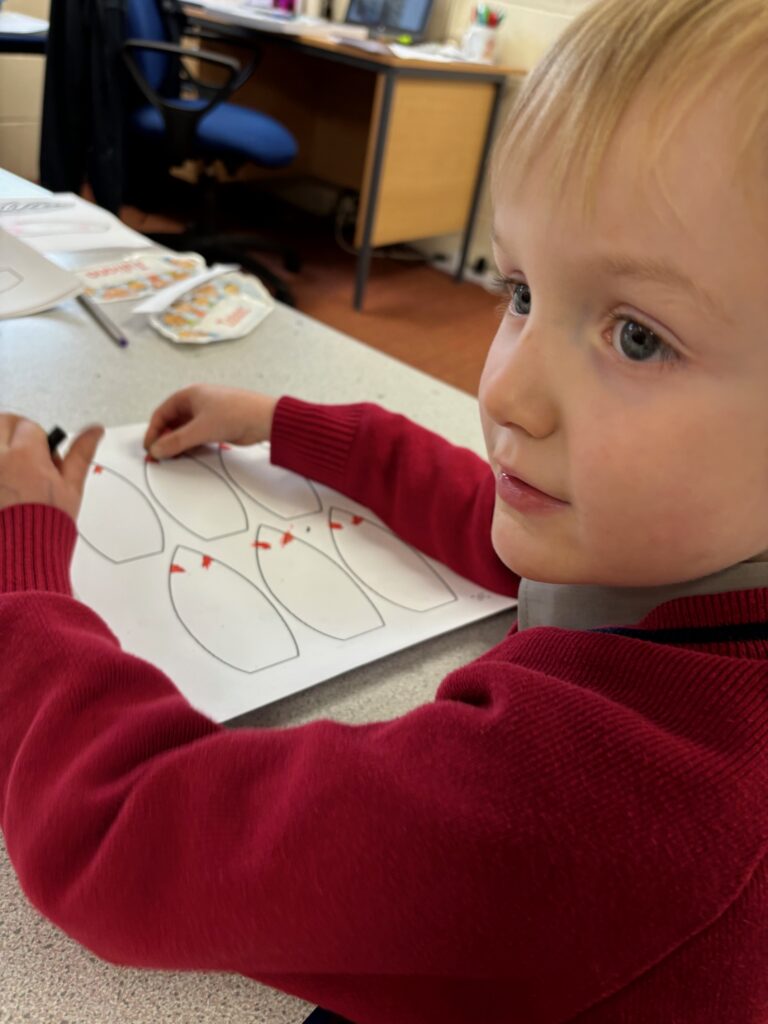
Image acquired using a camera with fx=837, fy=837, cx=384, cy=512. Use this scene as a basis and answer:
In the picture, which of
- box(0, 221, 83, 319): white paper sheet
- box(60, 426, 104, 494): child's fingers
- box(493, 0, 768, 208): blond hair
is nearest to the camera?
box(493, 0, 768, 208): blond hair

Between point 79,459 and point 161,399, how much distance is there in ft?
0.74

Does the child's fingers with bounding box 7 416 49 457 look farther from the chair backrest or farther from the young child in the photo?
the chair backrest

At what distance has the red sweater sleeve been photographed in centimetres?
65

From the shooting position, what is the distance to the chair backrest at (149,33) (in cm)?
233

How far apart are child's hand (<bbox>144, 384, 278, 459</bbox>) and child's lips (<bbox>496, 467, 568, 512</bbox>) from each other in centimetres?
39

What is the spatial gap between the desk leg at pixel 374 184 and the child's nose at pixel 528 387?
2270mm

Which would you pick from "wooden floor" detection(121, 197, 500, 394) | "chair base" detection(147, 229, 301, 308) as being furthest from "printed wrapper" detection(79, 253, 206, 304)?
"chair base" detection(147, 229, 301, 308)

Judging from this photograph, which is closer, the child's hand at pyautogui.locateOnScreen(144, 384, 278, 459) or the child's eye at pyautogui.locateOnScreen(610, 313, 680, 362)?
the child's eye at pyautogui.locateOnScreen(610, 313, 680, 362)

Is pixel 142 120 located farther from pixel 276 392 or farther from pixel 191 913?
pixel 191 913

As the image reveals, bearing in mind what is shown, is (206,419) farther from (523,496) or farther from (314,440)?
(523,496)

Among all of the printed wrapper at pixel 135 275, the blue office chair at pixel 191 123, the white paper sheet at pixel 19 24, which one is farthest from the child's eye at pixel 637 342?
the blue office chair at pixel 191 123

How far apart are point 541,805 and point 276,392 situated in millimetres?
637

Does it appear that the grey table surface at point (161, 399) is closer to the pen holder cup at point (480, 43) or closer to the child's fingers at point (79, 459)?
the child's fingers at point (79, 459)

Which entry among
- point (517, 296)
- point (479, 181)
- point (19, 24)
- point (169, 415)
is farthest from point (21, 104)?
point (479, 181)
